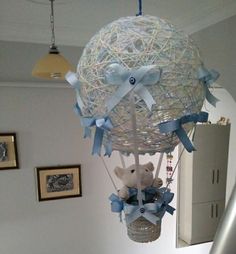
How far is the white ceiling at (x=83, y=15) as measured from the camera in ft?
5.55

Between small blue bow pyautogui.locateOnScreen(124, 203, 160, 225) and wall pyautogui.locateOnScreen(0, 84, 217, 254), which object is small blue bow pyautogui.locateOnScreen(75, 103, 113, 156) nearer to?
small blue bow pyautogui.locateOnScreen(124, 203, 160, 225)

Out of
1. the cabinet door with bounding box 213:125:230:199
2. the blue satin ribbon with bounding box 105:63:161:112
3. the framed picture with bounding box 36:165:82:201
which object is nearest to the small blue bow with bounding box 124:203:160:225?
the blue satin ribbon with bounding box 105:63:161:112

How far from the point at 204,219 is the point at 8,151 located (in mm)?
2185

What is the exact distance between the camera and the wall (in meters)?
2.19

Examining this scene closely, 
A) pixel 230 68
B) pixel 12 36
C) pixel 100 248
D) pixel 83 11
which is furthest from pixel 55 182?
pixel 230 68

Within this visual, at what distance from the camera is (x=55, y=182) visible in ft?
7.54

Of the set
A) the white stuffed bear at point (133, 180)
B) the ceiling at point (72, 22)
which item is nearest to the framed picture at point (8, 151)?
the ceiling at point (72, 22)

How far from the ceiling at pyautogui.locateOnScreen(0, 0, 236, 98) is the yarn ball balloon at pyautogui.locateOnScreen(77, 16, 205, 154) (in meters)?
1.13

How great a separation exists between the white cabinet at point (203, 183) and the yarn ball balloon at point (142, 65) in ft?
7.52

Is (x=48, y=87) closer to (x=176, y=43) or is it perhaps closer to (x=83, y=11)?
(x=83, y=11)

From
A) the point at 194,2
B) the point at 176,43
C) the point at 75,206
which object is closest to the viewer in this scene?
the point at 176,43

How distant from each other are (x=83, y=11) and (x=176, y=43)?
132 cm

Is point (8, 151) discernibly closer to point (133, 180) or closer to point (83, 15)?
point (83, 15)

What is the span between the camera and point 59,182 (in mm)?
2309
